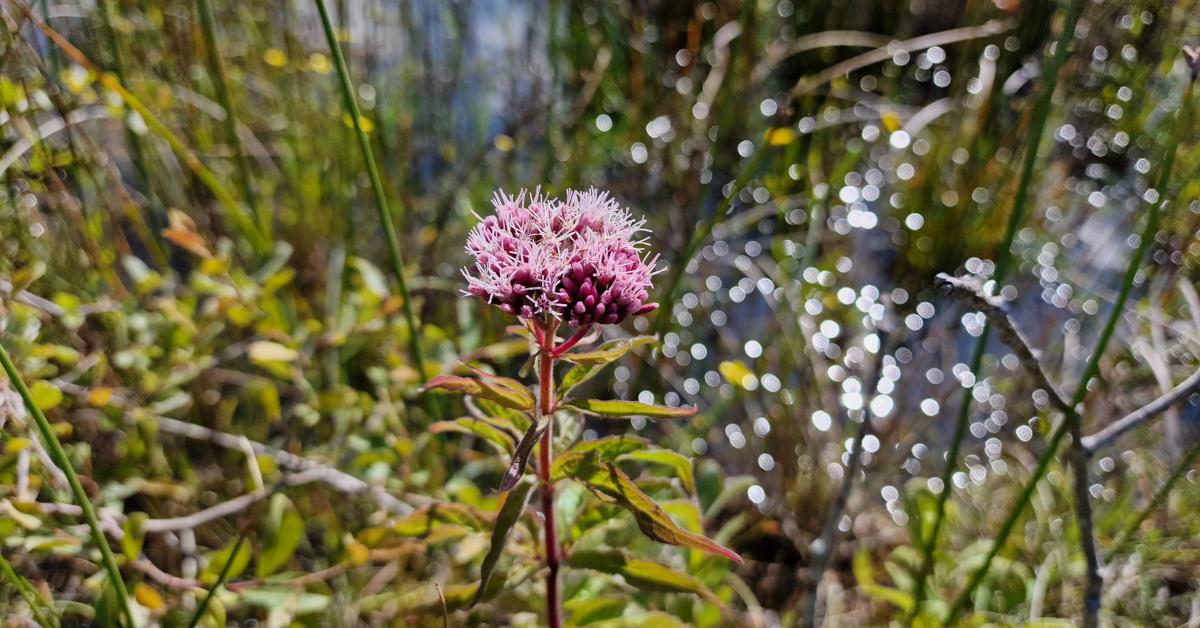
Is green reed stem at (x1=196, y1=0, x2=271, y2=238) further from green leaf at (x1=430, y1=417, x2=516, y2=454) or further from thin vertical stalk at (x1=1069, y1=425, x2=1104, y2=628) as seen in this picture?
thin vertical stalk at (x1=1069, y1=425, x2=1104, y2=628)

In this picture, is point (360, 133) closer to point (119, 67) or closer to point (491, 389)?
point (491, 389)

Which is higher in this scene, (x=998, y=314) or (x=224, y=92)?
(x=224, y=92)

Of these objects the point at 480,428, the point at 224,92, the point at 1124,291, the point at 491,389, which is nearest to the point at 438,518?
the point at 480,428

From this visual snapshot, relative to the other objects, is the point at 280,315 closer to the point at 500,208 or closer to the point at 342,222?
the point at 342,222

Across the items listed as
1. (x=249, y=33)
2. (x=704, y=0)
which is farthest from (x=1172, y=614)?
(x=249, y=33)

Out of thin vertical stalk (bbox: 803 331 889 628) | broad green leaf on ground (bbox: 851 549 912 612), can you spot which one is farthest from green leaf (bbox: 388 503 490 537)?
broad green leaf on ground (bbox: 851 549 912 612)

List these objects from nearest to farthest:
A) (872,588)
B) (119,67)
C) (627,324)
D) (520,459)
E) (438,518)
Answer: (520,459), (438,518), (872,588), (119,67), (627,324)

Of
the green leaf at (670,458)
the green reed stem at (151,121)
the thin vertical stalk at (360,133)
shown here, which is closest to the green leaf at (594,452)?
the green leaf at (670,458)
